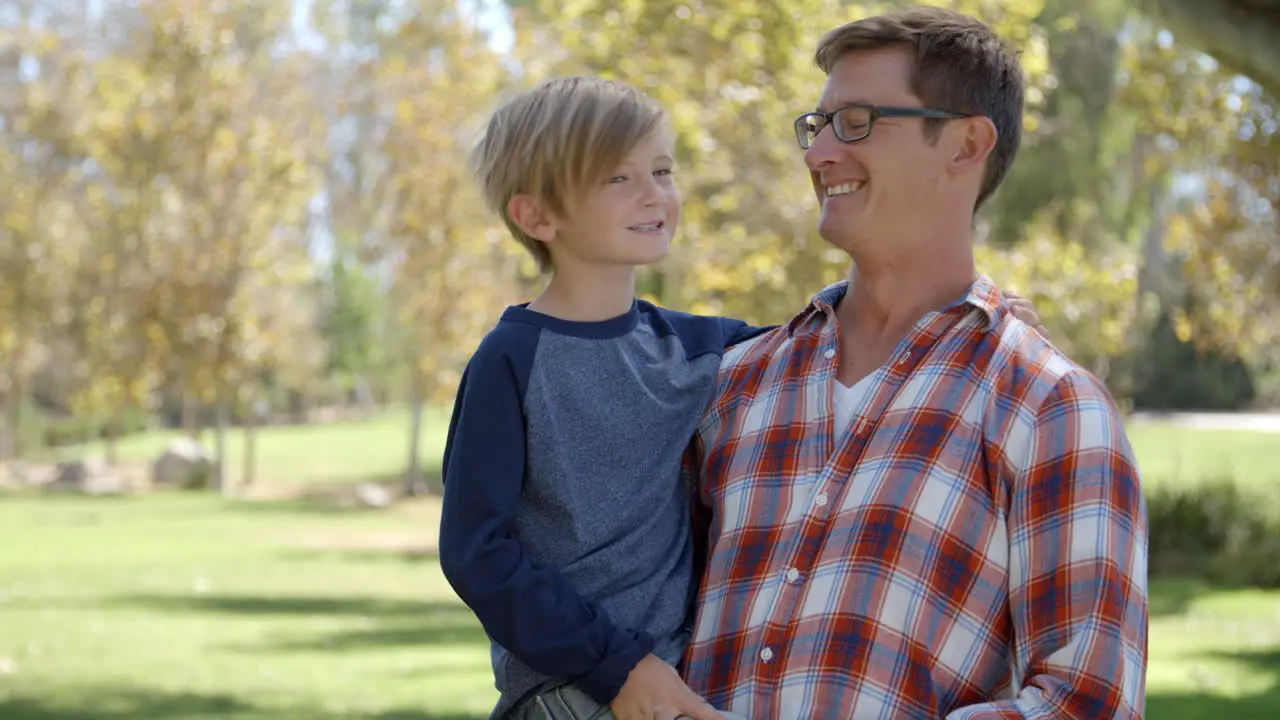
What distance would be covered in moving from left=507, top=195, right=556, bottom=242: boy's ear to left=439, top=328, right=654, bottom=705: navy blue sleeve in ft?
0.83

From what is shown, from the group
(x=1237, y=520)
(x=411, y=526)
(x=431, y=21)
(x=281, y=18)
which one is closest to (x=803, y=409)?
(x=1237, y=520)

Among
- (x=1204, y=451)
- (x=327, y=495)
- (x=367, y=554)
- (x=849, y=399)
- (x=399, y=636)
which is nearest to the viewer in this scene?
(x=849, y=399)

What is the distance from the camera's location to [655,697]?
97.0 inches

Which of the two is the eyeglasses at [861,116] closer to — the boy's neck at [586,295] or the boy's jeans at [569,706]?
the boy's neck at [586,295]

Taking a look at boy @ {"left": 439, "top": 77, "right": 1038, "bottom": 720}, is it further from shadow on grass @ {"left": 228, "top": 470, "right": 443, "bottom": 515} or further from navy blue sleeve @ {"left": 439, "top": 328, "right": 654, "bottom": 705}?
shadow on grass @ {"left": 228, "top": 470, "right": 443, "bottom": 515}

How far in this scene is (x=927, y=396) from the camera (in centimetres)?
247

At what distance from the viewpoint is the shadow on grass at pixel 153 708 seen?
902cm

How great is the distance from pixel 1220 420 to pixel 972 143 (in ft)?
137

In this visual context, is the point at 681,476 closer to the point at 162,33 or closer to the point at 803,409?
the point at 803,409

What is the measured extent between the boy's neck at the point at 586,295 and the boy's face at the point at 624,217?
0.02m

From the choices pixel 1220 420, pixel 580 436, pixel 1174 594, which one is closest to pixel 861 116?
pixel 580 436

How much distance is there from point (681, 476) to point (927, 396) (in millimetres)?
515

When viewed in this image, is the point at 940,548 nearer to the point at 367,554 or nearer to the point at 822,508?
the point at 822,508

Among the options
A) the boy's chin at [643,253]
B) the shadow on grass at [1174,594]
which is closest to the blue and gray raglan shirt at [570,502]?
the boy's chin at [643,253]
